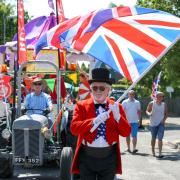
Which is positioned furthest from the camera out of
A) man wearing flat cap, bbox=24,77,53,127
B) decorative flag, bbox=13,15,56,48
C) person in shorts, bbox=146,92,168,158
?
person in shorts, bbox=146,92,168,158

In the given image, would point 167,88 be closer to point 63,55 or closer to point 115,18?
point 63,55

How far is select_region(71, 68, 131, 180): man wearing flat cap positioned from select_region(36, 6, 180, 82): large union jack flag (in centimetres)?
60

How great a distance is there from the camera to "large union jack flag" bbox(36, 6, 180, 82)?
6.75m

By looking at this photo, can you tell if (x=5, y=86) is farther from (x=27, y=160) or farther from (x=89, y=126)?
(x=89, y=126)

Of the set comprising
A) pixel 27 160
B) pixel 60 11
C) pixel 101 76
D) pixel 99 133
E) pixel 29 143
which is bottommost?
pixel 27 160

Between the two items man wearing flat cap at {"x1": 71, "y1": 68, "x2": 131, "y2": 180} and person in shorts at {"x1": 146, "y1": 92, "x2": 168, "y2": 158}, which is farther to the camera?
person in shorts at {"x1": 146, "y1": 92, "x2": 168, "y2": 158}

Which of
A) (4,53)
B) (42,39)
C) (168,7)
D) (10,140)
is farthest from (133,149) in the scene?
(168,7)

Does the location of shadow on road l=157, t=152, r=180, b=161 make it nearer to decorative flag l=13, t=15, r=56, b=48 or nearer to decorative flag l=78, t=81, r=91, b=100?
decorative flag l=78, t=81, r=91, b=100

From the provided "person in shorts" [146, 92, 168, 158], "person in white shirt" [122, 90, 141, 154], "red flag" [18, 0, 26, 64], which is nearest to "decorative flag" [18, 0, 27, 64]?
"red flag" [18, 0, 26, 64]

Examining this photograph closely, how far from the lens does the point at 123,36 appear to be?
723 centimetres

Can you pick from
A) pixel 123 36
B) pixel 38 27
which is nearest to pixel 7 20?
pixel 38 27

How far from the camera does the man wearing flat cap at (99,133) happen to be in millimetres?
5945

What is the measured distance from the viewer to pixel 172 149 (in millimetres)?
16359

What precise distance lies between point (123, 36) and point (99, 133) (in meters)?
1.70
